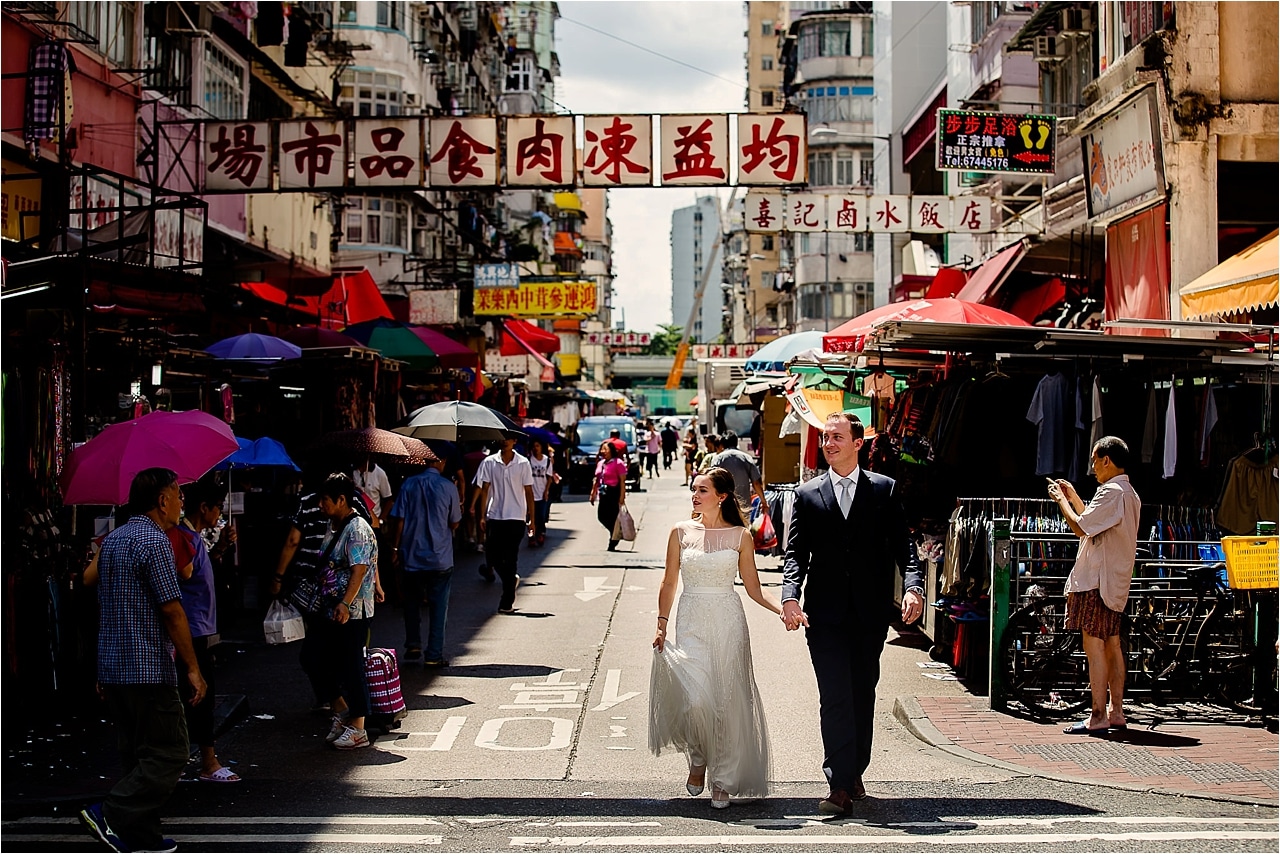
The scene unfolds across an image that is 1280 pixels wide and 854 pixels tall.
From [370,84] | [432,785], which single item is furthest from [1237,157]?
[370,84]

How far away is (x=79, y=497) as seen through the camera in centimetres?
870

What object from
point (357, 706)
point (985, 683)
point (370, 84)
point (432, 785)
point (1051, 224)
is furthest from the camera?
point (370, 84)

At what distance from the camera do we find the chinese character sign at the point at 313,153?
56.2ft

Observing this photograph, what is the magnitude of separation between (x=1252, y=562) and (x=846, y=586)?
258 centimetres

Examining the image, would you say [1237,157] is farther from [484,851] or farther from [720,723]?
[484,851]

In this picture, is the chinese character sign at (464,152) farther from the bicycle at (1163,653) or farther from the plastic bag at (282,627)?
the bicycle at (1163,653)

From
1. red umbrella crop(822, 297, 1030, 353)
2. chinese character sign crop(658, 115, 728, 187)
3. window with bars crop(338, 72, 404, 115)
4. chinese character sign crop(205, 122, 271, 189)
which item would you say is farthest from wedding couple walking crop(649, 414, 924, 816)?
window with bars crop(338, 72, 404, 115)

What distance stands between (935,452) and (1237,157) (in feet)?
17.2

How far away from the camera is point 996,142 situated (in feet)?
61.0

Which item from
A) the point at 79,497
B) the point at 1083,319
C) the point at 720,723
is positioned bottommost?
the point at 720,723

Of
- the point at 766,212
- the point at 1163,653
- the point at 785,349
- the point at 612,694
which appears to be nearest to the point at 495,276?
the point at 766,212

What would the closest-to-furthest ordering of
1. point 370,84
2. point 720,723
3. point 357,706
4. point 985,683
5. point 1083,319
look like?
point 720,723 < point 357,706 < point 985,683 < point 1083,319 < point 370,84

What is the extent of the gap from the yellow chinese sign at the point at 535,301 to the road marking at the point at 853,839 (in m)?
28.7

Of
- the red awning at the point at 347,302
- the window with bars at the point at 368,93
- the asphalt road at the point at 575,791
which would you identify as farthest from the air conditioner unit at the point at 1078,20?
the window with bars at the point at 368,93
